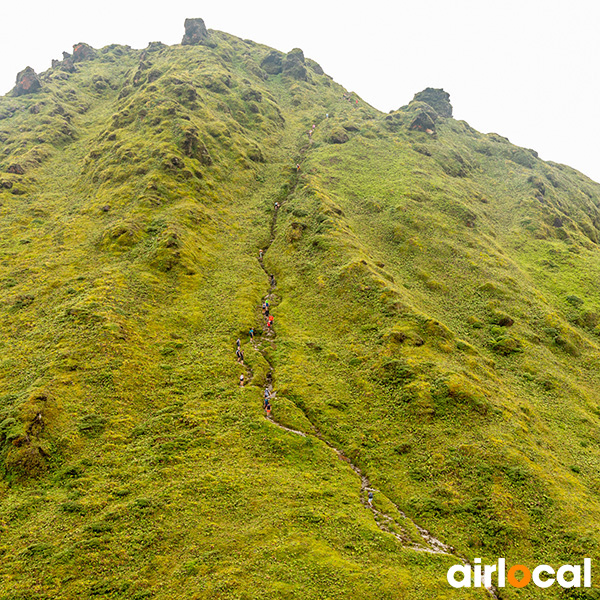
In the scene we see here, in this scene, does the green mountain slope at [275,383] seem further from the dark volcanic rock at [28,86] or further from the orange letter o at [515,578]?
the dark volcanic rock at [28,86]

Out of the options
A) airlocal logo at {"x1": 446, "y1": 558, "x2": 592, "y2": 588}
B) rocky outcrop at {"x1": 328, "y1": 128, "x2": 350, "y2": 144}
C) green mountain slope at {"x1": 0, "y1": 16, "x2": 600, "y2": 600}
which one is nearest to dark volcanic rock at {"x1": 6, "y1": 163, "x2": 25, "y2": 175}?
green mountain slope at {"x1": 0, "y1": 16, "x2": 600, "y2": 600}

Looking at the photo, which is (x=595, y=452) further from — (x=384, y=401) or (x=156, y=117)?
(x=156, y=117)

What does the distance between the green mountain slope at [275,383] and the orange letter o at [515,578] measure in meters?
0.61

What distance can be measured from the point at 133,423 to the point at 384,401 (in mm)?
32369

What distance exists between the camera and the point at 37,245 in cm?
7975

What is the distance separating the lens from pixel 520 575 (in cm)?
2927

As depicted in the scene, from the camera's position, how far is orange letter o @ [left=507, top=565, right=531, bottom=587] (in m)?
28.5

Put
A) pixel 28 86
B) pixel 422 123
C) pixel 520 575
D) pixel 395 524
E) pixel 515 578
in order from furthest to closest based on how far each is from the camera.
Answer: pixel 28 86
pixel 422 123
pixel 395 524
pixel 520 575
pixel 515 578

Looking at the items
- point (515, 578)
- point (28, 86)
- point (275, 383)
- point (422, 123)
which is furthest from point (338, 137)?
point (28, 86)

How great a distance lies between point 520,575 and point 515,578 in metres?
0.67

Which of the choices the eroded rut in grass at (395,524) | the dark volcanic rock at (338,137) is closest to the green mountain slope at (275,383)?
the eroded rut in grass at (395,524)

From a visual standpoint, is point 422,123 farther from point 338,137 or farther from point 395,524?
point 395,524

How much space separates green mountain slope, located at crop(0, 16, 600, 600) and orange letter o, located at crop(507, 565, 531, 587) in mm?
612

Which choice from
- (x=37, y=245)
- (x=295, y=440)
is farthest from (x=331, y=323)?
(x=37, y=245)
